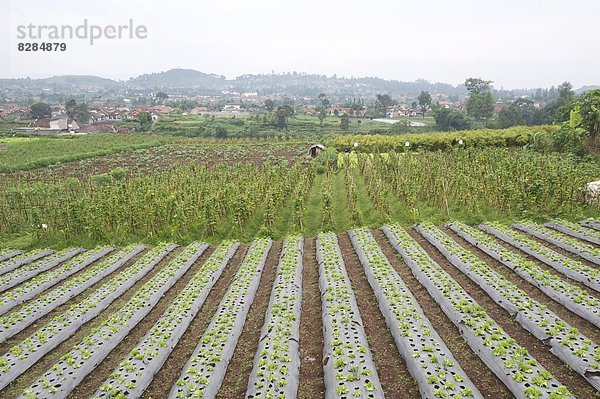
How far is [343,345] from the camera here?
6.87m

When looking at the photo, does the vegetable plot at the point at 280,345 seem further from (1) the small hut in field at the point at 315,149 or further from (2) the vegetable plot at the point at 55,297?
(1) the small hut in field at the point at 315,149

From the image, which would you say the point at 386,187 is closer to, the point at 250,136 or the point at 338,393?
the point at 338,393

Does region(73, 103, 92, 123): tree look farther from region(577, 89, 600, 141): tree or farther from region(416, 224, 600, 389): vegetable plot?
region(416, 224, 600, 389): vegetable plot

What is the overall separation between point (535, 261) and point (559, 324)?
12.2ft

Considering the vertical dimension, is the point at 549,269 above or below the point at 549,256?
below

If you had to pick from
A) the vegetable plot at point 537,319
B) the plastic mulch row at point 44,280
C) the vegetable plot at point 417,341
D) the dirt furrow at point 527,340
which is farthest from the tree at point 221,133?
the dirt furrow at point 527,340

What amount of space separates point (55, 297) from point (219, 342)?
4800 millimetres

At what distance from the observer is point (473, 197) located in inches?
609

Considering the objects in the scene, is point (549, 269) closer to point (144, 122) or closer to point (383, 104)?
point (144, 122)

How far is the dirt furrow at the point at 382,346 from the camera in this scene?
6200 mm

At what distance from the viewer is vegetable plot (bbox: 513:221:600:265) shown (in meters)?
10.3

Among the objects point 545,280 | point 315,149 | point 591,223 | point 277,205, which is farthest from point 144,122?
point 545,280

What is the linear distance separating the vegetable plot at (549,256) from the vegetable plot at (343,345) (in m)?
4.84

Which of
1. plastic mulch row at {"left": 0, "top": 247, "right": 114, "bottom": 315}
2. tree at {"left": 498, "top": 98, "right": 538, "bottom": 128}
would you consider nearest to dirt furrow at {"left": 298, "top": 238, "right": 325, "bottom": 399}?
plastic mulch row at {"left": 0, "top": 247, "right": 114, "bottom": 315}
